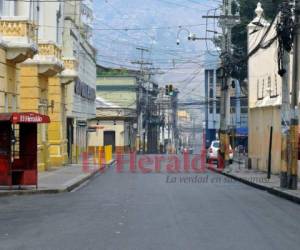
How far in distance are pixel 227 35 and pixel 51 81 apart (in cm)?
1111

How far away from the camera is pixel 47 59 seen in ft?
127

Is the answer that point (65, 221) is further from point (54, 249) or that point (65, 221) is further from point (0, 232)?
point (54, 249)

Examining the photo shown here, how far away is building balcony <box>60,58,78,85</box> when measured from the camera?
46781mm

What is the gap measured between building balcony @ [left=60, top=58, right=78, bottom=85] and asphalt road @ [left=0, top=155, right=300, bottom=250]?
67.5 ft

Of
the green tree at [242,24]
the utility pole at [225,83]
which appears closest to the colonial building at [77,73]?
the utility pole at [225,83]

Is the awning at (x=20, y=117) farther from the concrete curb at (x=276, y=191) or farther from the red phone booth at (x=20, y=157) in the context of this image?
the concrete curb at (x=276, y=191)

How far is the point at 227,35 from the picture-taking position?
4853 centimetres

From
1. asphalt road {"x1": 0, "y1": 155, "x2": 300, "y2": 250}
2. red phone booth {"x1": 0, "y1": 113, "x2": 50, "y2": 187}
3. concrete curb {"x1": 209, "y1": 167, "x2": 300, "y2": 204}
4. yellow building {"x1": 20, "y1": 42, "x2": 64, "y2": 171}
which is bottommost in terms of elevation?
asphalt road {"x1": 0, "y1": 155, "x2": 300, "y2": 250}

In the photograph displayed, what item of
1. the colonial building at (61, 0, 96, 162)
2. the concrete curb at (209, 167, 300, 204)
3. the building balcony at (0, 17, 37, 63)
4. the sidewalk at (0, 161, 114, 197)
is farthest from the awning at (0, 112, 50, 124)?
the colonial building at (61, 0, 96, 162)

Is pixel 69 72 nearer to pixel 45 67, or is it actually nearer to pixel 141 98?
→ pixel 45 67

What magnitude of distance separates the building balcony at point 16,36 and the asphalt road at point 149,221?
7174mm

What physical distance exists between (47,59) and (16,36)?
304 inches

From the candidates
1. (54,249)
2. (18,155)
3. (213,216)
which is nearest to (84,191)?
(18,155)

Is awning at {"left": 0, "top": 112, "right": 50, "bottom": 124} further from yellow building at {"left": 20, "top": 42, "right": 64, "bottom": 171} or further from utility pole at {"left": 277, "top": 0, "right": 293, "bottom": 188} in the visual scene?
yellow building at {"left": 20, "top": 42, "right": 64, "bottom": 171}
